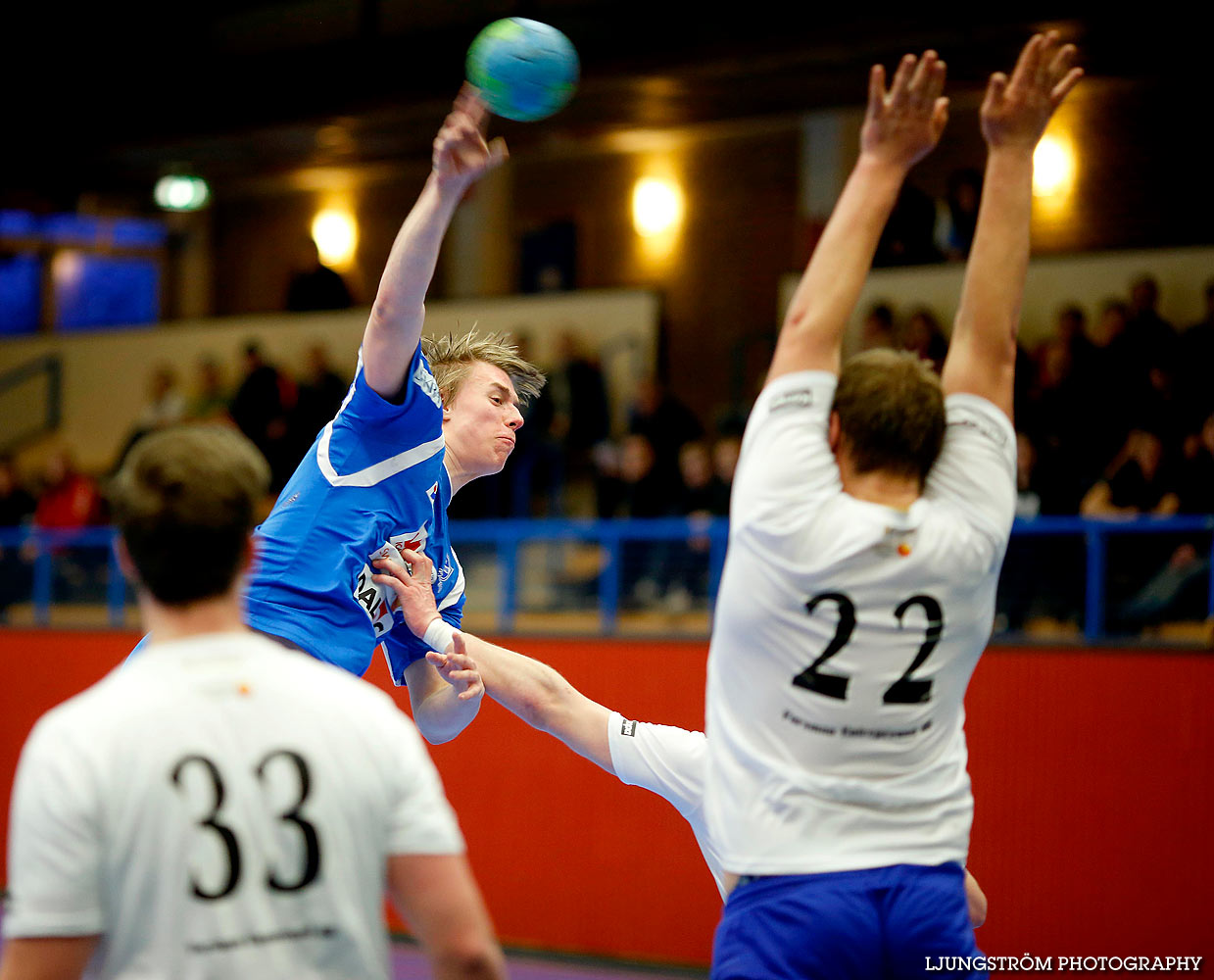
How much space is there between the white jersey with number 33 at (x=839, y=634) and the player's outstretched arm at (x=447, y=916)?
2.01ft

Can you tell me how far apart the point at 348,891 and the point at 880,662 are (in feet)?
3.26

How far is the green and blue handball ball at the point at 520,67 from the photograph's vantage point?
3.96 meters

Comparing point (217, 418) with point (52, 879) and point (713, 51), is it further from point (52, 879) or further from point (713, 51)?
point (52, 879)

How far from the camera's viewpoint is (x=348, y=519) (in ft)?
11.9

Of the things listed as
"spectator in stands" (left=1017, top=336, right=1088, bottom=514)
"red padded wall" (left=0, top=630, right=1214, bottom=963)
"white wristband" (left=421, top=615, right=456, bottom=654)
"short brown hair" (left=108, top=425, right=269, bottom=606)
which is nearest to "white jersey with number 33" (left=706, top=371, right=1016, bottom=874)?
"short brown hair" (left=108, top=425, right=269, bottom=606)

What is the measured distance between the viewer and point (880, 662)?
243cm

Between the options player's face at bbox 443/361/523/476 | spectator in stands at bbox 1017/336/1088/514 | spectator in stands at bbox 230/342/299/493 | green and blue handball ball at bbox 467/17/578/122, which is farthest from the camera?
spectator in stands at bbox 230/342/299/493

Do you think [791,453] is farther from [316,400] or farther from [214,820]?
[316,400]

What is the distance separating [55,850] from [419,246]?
5.40ft

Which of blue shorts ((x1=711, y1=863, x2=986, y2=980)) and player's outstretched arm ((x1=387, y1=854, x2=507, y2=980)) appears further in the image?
blue shorts ((x1=711, y1=863, x2=986, y2=980))

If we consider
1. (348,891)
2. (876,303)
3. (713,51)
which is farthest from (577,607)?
(348,891)

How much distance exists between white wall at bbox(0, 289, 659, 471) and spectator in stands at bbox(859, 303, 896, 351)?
109 inches

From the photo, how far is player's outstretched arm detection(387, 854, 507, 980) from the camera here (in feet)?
6.61

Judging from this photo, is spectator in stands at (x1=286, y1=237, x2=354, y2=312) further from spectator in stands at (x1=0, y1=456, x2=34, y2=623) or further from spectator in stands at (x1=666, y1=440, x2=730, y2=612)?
spectator in stands at (x1=666, y1=440, x2=730, y2=612)
